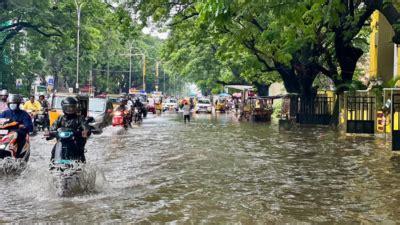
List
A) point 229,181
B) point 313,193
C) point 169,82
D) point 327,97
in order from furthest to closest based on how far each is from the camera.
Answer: point 169,82 < point 327,97 < point 229,181 < point 313,193

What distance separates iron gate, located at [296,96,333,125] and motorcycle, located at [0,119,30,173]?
72.8 feet

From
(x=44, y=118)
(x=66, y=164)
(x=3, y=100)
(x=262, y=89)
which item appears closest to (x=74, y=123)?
(x=66, y=164)

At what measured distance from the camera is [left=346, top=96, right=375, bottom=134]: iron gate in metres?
21.8

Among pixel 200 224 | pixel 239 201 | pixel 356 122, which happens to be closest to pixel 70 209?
pixel 200 224

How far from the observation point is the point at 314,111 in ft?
98.7

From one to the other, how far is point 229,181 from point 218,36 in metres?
15.9

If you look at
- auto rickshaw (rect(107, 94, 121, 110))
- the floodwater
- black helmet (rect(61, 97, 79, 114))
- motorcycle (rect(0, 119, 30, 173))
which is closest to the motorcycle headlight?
black helmet (rect(61, 97, 79, 114))

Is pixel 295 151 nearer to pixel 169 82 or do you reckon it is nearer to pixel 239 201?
pixel 239 201

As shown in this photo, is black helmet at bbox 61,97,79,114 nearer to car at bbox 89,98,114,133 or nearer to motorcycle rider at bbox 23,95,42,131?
motorcycle rider at bbox 23,95,42,131

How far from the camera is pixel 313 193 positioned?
8.73m

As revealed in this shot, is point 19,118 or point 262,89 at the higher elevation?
point 262,89

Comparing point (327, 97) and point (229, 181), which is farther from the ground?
point (327, 97)

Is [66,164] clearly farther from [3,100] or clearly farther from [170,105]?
[170,105]

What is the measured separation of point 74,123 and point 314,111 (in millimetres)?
23402
